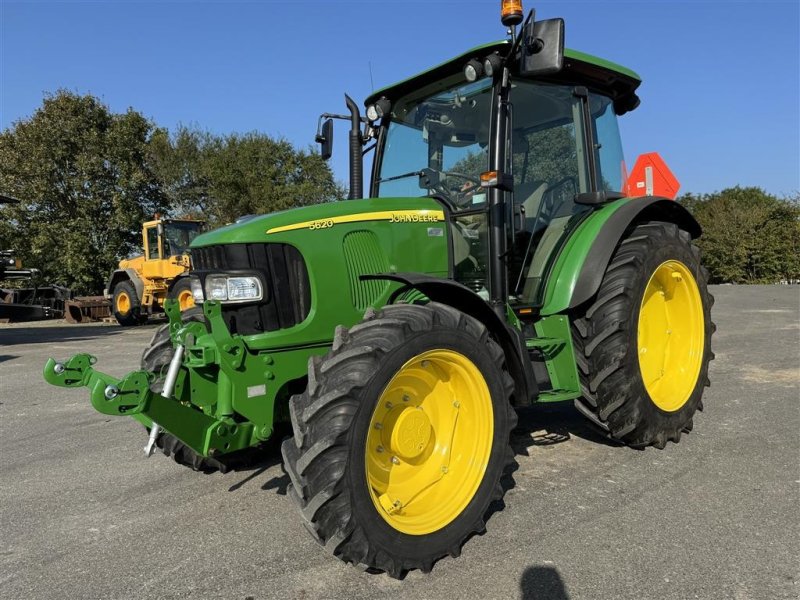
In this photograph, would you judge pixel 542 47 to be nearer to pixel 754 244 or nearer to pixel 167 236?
pixel 167 236

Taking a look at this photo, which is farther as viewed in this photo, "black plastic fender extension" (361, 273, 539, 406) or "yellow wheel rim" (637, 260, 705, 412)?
"yellow wheel rim" (637, 260, 705, 412)

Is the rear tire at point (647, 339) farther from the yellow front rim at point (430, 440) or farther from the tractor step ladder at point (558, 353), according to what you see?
the yellow front rim at point (430, 440)

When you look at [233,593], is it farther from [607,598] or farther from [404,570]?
[607,598]

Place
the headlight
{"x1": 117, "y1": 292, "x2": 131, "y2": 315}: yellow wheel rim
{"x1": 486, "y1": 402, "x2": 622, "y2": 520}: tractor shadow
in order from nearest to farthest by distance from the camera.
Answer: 1. the headlight
2. {"x1": 486, "y1": 402, "x2": 622, "y2": 520}: tractor shadow
3. {"x1": 117, "y1": 292, "x2": 131, "y2": 315}: yellow wheel rim

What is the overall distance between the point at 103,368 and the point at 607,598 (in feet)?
25.4

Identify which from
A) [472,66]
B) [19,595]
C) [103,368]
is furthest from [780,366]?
[103,368]

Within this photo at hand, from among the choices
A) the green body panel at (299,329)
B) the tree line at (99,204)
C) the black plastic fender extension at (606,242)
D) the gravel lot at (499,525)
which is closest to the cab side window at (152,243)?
the tree line at (99,204)

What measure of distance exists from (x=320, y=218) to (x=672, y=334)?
300 centimetres

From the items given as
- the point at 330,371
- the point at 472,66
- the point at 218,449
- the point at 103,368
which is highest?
the point at 472,66

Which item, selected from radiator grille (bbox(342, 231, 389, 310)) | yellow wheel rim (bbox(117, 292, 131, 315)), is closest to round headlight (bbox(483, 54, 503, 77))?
radiator grille (bbox(342, 231, 389, 310))

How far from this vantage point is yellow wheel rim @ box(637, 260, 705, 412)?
4.22 meters

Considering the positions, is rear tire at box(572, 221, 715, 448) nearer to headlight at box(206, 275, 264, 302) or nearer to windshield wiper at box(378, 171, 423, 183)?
windshield wiper at box(378, 171, 423, 183)

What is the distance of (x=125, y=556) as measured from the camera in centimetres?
274

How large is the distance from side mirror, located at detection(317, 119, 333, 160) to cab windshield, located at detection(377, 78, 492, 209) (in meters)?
0.39
